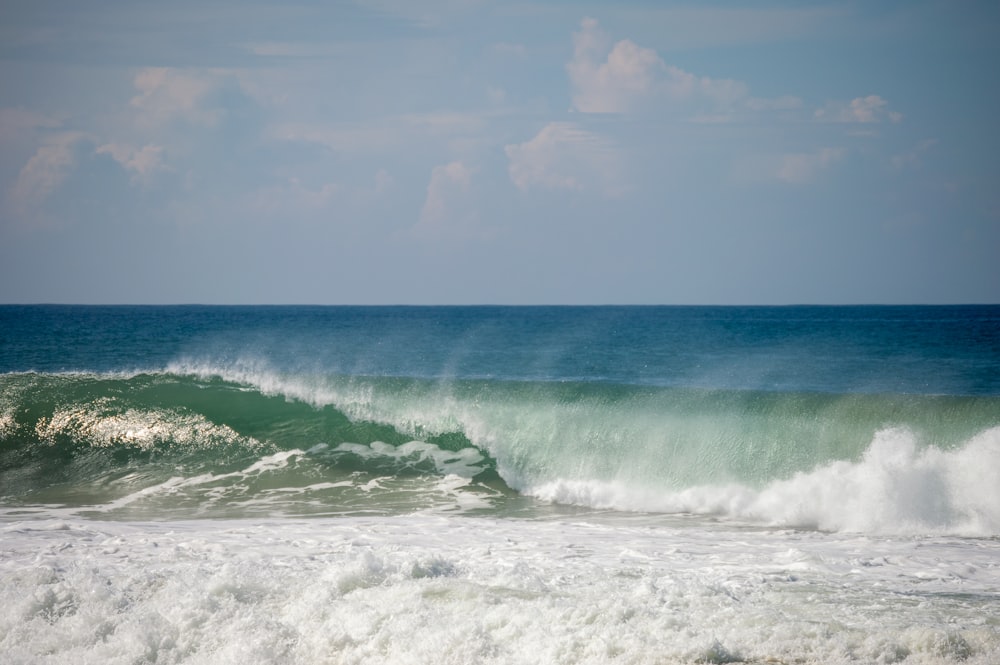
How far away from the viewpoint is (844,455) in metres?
12.0

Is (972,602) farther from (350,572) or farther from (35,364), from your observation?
(35,364)

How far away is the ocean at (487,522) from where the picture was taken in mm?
5633

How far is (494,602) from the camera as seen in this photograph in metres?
6.07

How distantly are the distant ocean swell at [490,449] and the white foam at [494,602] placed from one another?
2163 millimetres

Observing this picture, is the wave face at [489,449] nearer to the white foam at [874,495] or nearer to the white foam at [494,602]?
the white foam at [874,495]

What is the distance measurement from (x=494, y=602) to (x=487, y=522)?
3.87 metres

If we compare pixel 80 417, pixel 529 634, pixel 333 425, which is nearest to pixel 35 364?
pixel 80 417

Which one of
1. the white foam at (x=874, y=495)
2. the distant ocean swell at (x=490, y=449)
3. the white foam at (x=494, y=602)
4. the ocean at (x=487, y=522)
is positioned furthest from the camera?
the distant ocean swell at (x=490, y=449)

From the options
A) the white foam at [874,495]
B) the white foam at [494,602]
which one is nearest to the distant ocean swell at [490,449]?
the white foam at [874,495]

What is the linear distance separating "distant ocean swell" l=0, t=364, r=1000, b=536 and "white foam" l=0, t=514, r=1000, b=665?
7.10ft

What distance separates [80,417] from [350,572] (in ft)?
36.4

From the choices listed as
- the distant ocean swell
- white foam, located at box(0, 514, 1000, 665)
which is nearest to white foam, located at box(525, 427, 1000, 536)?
the distant ocean swell

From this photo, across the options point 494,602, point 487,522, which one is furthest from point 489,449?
point 494,602

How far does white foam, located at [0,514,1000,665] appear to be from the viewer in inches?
210
